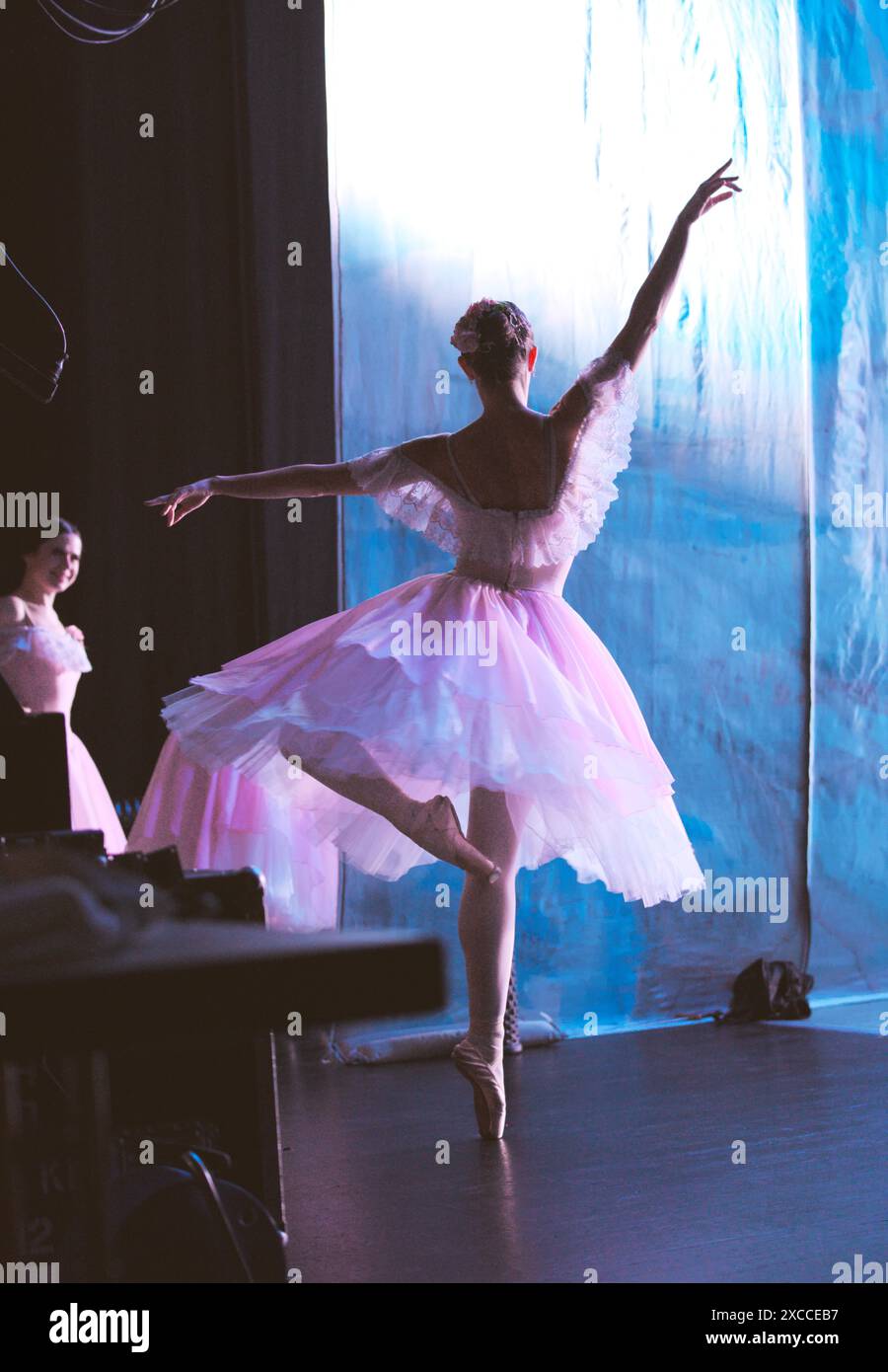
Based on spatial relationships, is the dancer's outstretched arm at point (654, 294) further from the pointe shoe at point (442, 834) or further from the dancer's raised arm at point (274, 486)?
the pointe shoe at point (442, 834)

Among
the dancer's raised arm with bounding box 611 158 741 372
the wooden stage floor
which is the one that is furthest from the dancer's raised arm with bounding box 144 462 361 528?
the wooden stage floor

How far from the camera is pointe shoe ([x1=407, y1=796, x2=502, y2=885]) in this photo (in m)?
2.38

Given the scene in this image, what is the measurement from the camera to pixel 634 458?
4.14m

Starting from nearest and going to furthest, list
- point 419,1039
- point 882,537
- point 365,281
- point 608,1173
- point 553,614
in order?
1. point 608,1173
2. point 553,614
3. point 419,1039
4. point 365,281
5. point 882,537

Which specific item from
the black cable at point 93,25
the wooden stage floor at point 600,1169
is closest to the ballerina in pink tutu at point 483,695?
the wooden stage floor at point 600,1169

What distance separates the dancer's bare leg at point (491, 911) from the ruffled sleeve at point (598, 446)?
53 cm

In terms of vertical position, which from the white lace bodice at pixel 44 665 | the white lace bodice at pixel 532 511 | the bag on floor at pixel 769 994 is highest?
the white lace bodice at pixel 532 511

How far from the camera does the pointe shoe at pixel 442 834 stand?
2379 mm

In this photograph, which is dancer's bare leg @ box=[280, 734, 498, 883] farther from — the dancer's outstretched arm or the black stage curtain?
the black stage curtain

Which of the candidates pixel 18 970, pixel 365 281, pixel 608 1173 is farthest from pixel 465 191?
pixel 18 970

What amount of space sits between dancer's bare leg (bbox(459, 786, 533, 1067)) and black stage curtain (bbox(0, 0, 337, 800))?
1.21 meters

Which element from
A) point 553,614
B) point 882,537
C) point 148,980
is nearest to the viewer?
point 148,980

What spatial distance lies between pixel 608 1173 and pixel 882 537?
2.71m

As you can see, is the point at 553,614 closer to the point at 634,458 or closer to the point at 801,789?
the point at 634,458
